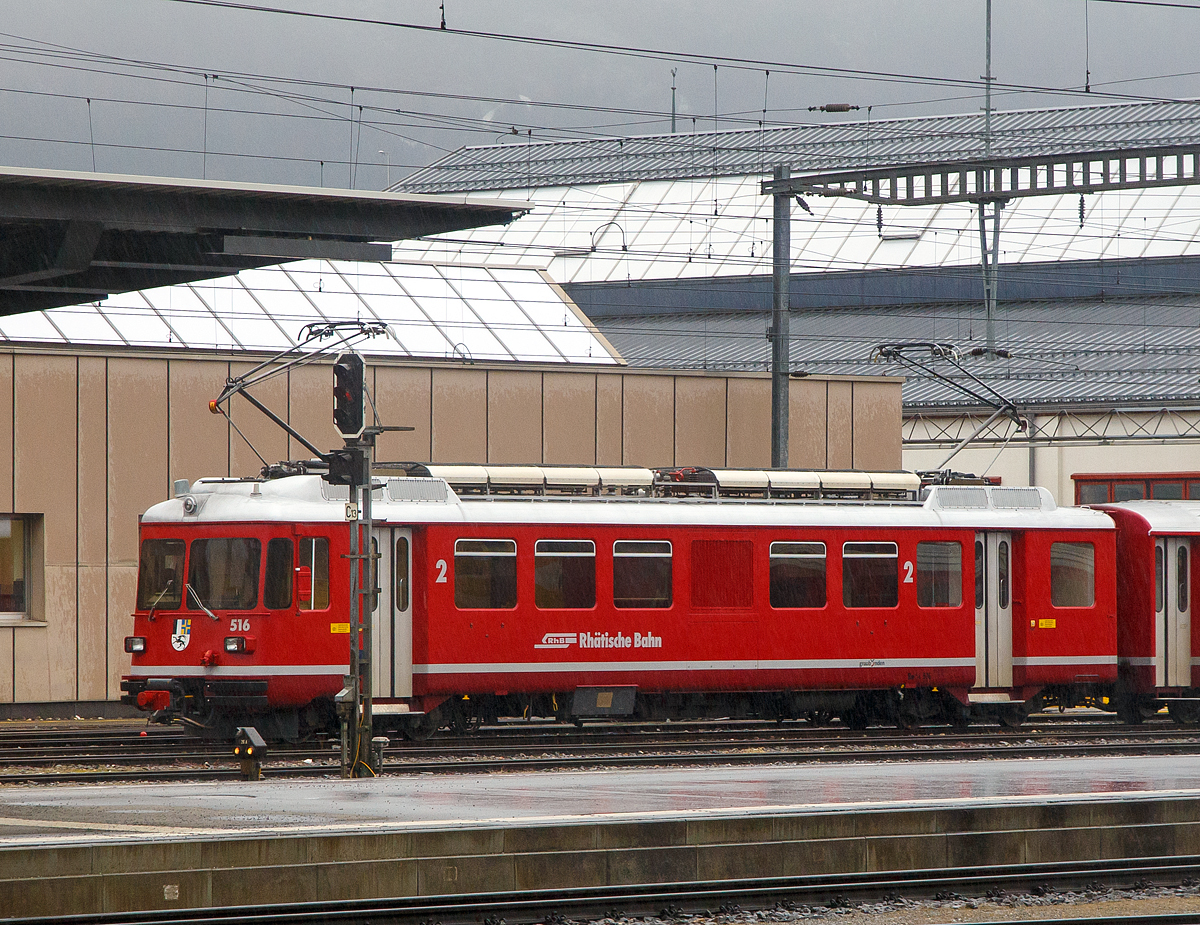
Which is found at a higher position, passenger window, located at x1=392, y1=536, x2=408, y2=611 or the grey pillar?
the grey pillar

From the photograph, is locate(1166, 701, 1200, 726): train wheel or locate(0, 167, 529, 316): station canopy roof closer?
locate(0, 167, 529, 316): station canopy roof

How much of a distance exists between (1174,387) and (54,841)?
41914 millimetres

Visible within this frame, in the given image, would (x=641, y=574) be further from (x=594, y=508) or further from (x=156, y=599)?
(x=156, y=599)

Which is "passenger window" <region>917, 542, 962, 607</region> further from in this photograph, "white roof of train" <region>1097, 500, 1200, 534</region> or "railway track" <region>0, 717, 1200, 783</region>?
"white roof of train" <region>1097, 500, 1200, 534</region>

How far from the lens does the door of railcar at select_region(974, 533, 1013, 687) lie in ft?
73.3

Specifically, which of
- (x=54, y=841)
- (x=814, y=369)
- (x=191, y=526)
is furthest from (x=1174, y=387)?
(x=54, y=841)

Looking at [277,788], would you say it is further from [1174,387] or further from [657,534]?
[1174,387]

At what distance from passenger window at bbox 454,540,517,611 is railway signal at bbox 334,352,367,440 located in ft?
12.0

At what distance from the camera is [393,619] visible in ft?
63.8

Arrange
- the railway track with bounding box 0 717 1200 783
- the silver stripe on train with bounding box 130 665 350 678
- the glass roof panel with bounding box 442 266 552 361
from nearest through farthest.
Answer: the railway track with bounding box 0 717 1200 783 < the silver stripe on train with bounding box 130 665 350 678 < the glass roof panel with bounding box 442 266 552 361

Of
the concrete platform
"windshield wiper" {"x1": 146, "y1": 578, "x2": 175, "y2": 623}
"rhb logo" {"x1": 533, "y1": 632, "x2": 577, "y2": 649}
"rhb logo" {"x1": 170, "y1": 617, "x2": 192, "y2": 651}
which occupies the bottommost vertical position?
the concrete platform

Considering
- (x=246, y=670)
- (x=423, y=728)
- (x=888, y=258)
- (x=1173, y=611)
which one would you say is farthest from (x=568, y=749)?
(x=888, y=258)

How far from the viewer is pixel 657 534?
Answer: 20.7 meters

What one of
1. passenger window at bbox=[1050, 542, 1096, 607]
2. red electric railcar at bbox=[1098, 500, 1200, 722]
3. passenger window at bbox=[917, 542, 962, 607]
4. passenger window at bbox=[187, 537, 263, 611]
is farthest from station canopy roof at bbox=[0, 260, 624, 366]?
red electric railcar at bbox=[1098, 500, 1200, 722]
